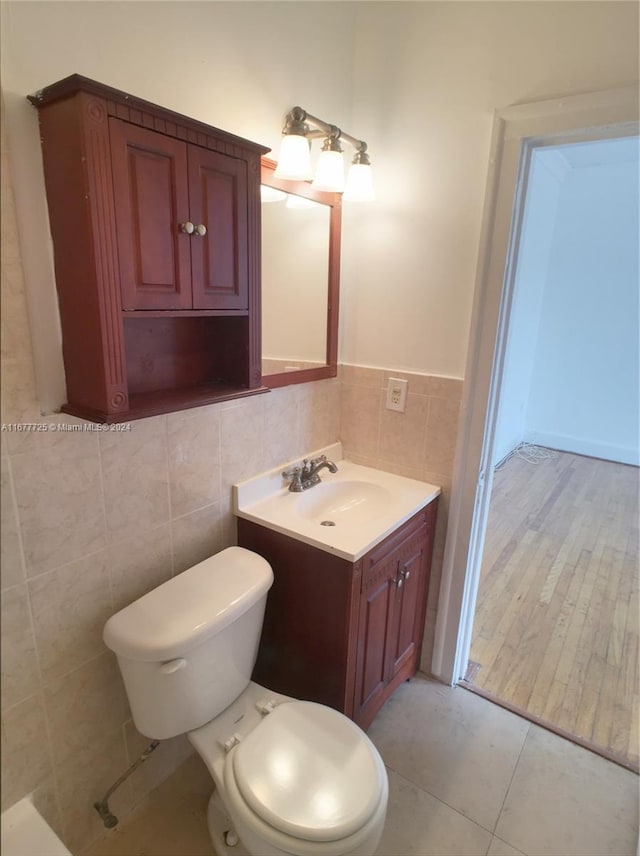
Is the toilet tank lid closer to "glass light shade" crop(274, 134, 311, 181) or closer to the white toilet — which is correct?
the white toilet

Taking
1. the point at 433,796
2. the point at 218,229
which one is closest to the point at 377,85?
the point at 218,229

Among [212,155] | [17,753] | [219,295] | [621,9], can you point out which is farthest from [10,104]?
[621,9]

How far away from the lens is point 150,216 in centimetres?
101

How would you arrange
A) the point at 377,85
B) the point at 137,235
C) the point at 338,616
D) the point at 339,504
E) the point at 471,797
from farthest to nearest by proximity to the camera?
the point at 339,504 → the point at 377,85 → the point at 471,797 → the point at 338,616 → the point at 137,235

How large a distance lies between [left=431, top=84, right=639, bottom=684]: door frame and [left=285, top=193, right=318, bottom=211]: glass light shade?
58 centimetres

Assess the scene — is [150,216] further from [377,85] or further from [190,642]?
[377,85]

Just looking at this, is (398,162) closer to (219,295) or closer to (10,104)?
(219,295)

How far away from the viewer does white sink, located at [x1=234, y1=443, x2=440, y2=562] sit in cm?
142

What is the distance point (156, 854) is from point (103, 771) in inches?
11.3

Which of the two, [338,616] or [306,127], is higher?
[306,127]

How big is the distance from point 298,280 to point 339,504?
2.74 ft

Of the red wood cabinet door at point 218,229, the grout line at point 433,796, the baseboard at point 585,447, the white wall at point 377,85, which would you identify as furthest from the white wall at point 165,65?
Result: the baseboard at point 585,447

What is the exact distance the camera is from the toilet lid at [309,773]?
1040 millimetres

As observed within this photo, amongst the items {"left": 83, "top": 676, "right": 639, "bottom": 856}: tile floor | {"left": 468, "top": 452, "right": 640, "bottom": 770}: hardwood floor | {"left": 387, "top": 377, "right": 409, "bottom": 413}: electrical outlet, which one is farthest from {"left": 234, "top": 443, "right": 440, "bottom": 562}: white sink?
{"left": 468, "top": 452, "right": 640, "bottom": 770}: hardwood floor
